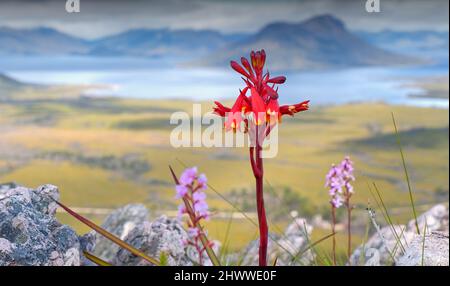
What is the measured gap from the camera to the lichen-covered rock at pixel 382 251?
14.9 ft

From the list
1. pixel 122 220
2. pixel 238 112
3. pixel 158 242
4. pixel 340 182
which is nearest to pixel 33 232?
pixel 158 242

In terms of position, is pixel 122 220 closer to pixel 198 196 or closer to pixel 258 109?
pixel 198 196

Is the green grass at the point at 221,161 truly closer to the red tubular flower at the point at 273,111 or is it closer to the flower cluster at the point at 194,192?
the flower cluster at the point at 194,192

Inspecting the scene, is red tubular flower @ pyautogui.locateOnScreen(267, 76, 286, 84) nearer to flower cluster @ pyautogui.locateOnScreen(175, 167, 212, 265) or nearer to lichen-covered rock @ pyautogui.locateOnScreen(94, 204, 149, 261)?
flower cluster @ pyautogui.locateOnScreen(175, 167, 212, 265)

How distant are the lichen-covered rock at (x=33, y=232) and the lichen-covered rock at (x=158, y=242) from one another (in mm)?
894

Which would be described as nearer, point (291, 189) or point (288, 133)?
point (291, 189)

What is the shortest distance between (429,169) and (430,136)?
134 ft

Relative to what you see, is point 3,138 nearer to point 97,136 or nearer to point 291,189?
point 97,136

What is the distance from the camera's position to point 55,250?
4195mm

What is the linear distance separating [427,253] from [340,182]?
4.31ft

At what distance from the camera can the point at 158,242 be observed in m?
5.32

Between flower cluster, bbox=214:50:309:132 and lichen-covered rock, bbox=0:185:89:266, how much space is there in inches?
80.8
